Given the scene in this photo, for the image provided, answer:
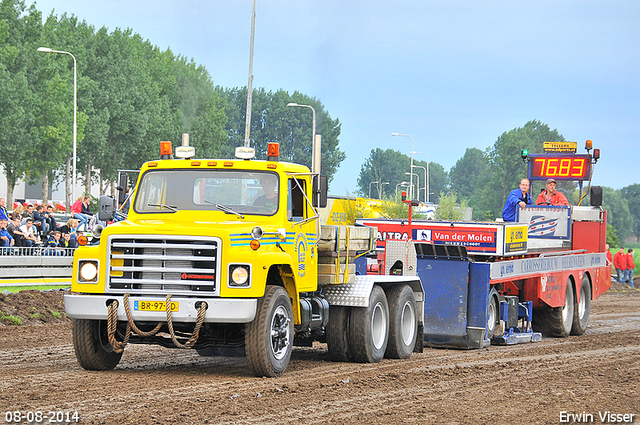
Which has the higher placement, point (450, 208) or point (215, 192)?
point (450, 208)

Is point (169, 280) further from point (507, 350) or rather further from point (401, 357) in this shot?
point (507, 350)

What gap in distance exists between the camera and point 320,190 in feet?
36.1

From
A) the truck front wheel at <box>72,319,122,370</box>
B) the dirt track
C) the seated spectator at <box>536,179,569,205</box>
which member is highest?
the seated spectator at <box>536,179,569,205</box>

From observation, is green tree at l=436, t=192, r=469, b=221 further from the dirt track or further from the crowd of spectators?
the dirt track

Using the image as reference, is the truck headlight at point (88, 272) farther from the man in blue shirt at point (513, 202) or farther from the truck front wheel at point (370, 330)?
the man in blue shirt at point (513, 202)

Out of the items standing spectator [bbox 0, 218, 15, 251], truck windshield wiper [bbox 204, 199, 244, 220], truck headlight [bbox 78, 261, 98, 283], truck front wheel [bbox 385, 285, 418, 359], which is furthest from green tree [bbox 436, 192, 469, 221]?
truck headlight [bbox 78, 261, 98, 283]

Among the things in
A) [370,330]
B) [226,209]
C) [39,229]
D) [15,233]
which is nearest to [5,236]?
[15,233]

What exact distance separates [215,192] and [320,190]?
1.29 metres

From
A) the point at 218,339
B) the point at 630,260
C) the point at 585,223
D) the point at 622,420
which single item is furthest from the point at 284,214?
the point at 630,260

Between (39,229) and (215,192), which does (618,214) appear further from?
(215,192)

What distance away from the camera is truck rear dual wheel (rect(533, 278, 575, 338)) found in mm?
17344

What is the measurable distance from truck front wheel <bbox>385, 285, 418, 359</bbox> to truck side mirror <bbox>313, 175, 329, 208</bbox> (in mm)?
2309

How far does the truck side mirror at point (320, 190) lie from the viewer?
10969mm

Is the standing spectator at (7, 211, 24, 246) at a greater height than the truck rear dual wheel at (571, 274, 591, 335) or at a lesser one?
greater
